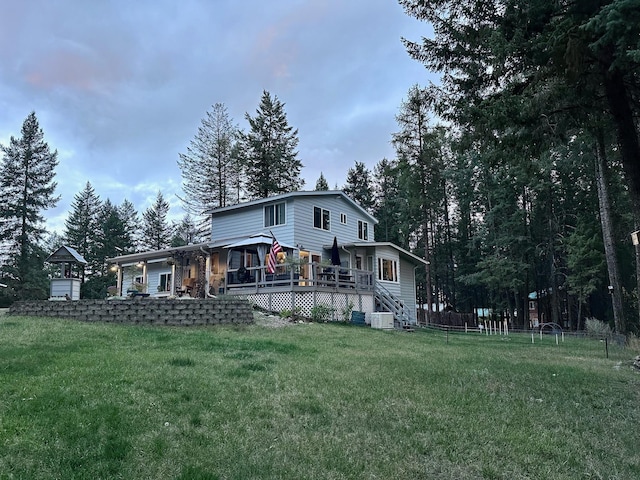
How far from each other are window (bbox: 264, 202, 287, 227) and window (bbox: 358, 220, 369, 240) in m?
6.14

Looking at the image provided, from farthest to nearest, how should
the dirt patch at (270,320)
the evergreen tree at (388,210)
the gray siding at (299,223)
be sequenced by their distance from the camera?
the evergreen tree at (388,210)
the gray siding at (299,223)
the dirt patch at (270,320)

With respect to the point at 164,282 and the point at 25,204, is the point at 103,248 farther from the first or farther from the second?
the point at 164,282

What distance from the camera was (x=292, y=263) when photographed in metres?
16.4

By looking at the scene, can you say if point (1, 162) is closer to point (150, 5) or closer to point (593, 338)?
point (150, 5)

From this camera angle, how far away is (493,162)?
8.35 metres

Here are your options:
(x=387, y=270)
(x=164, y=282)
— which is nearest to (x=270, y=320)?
(x=387, y=270)

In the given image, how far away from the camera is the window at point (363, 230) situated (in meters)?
26.1

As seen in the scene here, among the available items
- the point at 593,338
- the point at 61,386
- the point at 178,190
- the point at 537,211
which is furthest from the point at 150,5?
the point at 537,211

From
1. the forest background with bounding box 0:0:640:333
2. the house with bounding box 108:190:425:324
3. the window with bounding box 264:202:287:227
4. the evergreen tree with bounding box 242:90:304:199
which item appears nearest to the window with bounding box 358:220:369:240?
the house with bounding box 108:190:425:324

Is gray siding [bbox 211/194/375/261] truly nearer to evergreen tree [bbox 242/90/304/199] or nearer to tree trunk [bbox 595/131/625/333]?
evergreen tree [bbox 242/90/304/199]

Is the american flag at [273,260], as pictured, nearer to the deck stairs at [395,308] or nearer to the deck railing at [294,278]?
the deck railing at [294,278]

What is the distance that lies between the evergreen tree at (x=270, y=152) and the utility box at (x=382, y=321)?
19.9 meters

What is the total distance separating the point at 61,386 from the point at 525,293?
1327 inches

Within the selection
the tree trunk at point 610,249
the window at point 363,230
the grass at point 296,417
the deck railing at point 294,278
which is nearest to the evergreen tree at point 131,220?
the window at point 363,230
